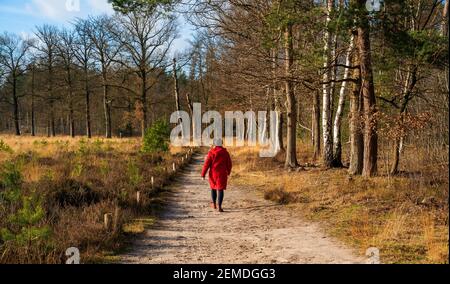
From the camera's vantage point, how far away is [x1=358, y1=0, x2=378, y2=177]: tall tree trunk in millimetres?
10938

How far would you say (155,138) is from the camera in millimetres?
20484

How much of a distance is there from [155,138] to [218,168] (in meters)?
10.8

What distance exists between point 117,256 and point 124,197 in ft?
12.0

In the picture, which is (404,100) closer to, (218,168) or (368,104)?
(368,104)

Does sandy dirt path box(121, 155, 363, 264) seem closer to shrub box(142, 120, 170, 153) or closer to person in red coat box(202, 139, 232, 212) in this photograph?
person in red coat box(202, 139, 232, 212)

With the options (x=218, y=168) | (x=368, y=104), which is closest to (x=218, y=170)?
(x=218, y=168)

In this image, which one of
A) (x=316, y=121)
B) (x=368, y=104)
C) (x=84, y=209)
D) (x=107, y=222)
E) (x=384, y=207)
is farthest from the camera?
(x=316, y=121)

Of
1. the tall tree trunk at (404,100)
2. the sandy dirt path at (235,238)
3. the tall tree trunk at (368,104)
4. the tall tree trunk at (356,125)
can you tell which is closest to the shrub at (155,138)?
the sandy dirt path at (235,238)

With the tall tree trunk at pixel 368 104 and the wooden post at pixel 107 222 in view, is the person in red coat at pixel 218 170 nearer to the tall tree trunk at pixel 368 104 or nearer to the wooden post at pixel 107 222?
the wooden post at pixel 107 222

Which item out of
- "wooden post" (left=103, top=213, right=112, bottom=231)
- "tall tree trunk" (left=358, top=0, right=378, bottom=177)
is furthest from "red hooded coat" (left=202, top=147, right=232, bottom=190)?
"tall tree trunk" (left=358, top=0, right=378, bottom=177)

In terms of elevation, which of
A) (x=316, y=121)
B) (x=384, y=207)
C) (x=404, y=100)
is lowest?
(x=384, y=207)

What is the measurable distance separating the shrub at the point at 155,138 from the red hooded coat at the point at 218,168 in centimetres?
1044
